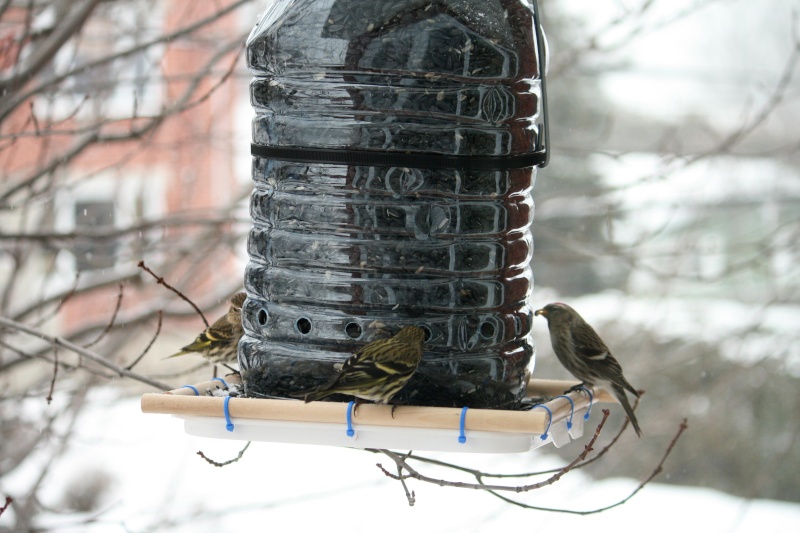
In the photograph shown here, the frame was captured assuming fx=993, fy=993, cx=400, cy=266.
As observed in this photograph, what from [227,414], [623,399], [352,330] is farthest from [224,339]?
[623,399]

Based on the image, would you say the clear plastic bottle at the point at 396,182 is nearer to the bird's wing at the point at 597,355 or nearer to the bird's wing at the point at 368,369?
the bird's wing at the point at 368,369

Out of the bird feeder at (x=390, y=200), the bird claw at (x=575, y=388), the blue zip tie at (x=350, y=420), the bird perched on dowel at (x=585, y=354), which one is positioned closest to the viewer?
the blue zip tie at (x=350, y=420)

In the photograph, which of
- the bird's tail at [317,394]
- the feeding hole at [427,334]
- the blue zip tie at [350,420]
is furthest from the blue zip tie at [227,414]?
the feeding hole at [427,334]

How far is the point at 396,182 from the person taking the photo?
2.83m

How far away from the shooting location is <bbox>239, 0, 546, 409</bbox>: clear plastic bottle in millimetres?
2814

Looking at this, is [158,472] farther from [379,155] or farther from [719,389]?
[379,155]

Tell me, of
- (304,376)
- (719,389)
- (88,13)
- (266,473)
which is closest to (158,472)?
(266,473)

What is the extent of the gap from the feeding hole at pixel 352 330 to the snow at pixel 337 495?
6.03 metres

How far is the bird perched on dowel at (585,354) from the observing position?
3.43 meters

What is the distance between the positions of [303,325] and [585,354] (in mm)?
1081

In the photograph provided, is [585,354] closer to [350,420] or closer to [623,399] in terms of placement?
[623,399]

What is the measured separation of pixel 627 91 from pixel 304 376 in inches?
331

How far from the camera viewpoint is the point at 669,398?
9.77m

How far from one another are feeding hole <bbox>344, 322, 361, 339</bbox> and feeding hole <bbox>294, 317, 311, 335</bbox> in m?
0.13
